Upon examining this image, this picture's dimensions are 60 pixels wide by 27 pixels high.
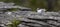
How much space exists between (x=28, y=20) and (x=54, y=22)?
447 mm

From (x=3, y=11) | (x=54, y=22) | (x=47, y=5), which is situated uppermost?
(x=47, y=5)

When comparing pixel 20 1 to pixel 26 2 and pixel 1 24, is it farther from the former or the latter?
pixel 1 24

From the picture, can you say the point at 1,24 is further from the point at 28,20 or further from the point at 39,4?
the point at 39,4

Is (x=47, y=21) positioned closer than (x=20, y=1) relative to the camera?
Yes

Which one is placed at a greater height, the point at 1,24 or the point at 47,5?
the point at 47,5

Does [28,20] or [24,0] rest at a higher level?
[24,0]

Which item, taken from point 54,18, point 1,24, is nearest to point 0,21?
point 1,24

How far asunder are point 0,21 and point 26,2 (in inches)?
124

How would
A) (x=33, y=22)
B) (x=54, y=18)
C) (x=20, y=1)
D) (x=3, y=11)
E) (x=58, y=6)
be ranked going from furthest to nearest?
1. (x=20, y=1)
2. (x=58, y=6)
3. (x=3, y=11)
4. (x=54, y=18)
5. (x=33, y=22)

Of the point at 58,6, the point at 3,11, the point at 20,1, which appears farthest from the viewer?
the point at 20,1

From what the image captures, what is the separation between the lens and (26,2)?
6.28 m

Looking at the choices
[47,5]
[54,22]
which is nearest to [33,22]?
[54,22]

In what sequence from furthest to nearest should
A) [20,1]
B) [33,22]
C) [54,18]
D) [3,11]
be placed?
[20,1] → [3,11] → [54,18] → [33,22]

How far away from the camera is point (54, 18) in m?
3.06
